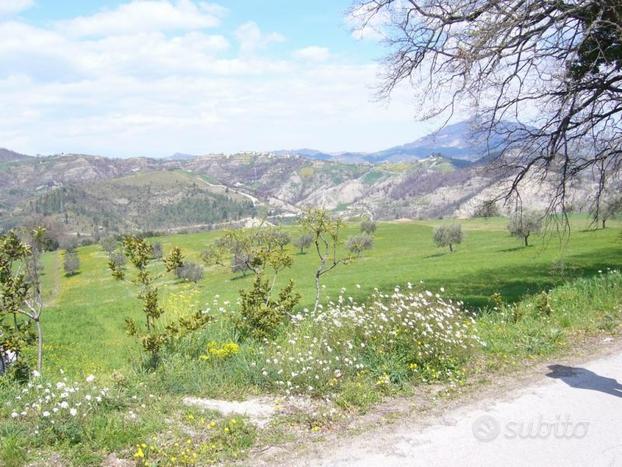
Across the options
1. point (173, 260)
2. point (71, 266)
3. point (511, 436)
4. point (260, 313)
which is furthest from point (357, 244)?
point (71, 266)

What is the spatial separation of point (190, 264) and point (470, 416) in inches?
2860

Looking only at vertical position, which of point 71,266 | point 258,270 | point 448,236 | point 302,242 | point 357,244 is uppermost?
point 357,244

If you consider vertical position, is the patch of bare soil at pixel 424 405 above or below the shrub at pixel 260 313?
below

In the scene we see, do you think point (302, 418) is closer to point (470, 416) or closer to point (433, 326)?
point (470, 416)

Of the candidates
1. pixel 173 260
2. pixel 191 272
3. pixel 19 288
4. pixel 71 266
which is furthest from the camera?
pixel 71 266

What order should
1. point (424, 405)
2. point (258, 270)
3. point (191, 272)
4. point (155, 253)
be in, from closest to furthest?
1. point (424, 405)
2. point (155, 253)
3. point (258, 270)
4. point (191, 272)

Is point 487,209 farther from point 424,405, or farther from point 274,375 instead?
point 274,375

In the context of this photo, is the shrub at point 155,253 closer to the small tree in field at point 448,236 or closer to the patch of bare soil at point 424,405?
the patch of bare soil at point 424,405

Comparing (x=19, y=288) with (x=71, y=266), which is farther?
(x=71, y=266)

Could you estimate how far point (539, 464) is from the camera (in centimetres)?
507

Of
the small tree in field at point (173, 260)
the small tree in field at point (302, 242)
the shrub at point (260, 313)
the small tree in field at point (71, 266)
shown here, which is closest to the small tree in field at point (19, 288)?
the small tree in field at point (173, 260)

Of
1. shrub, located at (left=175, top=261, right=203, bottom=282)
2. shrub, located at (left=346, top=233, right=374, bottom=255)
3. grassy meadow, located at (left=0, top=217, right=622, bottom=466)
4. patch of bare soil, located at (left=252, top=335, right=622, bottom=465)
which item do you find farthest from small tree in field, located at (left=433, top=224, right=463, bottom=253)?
patch of bare soil, located at (left=252, top=335, right=622, bottom=465)

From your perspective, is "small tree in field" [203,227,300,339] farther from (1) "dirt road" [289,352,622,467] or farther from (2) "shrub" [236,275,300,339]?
(1) "dirt road" [289,352,622,467]

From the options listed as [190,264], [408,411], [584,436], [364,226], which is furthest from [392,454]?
[364,226]
